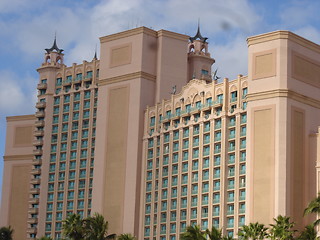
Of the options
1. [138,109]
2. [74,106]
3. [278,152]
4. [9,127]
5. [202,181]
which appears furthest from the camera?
[9,127]

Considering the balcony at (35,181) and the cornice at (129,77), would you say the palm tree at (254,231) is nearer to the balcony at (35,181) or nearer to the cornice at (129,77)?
the cornice at (129,77)

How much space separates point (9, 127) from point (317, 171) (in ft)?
223

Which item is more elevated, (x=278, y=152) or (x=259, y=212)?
(x=278, y=152)

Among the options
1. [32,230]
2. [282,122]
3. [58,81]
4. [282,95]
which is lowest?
[32,230]

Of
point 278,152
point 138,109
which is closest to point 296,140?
point 278,152

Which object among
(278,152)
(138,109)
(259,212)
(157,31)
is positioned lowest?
(259,212)

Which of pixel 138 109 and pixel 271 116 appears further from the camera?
pixel 138 109

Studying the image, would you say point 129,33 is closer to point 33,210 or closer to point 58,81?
point 58,81

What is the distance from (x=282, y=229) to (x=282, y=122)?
744 inches

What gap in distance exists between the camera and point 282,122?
119375 mm

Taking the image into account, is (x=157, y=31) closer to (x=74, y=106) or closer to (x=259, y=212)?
(x=74, y=106)

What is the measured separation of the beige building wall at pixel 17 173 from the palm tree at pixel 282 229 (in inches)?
2404

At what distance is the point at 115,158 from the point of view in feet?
461

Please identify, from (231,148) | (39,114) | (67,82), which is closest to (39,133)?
(39,114)
